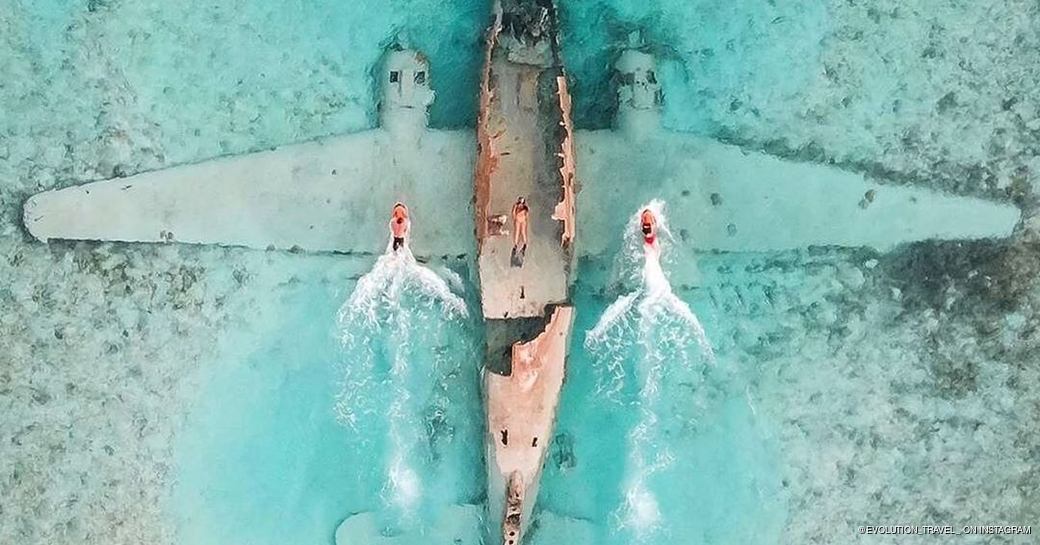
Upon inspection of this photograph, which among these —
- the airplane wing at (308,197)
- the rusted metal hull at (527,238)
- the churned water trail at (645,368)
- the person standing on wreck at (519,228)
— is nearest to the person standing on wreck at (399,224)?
the airplane wing at (308,197)

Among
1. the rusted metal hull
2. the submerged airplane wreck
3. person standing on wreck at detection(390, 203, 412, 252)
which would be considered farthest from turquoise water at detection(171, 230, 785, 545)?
the rusted metal hull

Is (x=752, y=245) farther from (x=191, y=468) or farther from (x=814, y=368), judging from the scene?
(x=191, y=468)

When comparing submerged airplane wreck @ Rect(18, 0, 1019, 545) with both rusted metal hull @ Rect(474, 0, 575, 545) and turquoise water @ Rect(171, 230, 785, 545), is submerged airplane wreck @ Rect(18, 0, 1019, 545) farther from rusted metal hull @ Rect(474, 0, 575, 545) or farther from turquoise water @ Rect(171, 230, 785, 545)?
turquoise water @ Rect(171, 230, 785, 545)

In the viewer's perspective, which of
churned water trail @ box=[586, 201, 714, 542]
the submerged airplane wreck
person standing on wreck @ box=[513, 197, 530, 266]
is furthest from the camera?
churned water trail @ box=[586, 201, 714, 542]

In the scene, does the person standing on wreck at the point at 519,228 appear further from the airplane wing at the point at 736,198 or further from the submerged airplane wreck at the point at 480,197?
the airplane wing at the point at 736,198

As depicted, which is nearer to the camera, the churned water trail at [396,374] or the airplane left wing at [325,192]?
the airplane left wing at [325,192]

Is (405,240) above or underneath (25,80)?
underneath

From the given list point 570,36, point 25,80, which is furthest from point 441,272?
point 25,80
